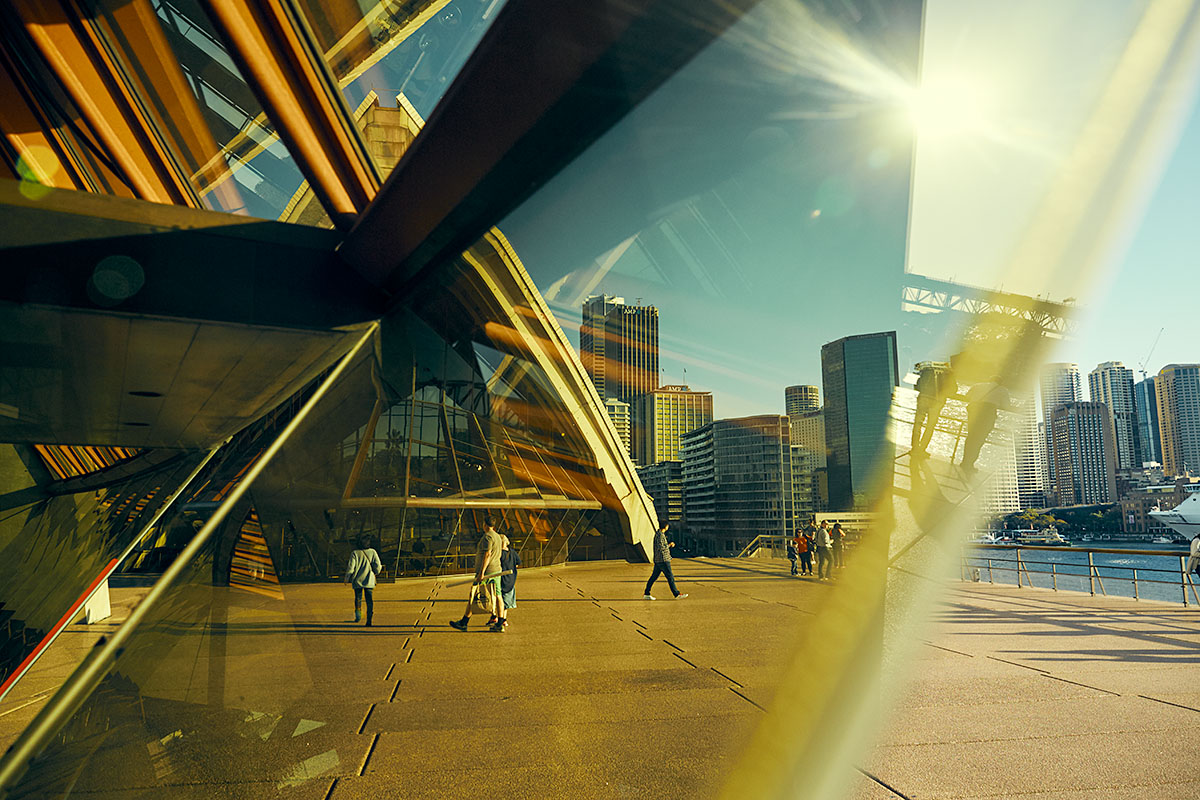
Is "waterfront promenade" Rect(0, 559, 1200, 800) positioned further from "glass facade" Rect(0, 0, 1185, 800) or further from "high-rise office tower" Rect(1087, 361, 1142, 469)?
"high-rise office tower" Rect(1087, 361, 1142, 469)

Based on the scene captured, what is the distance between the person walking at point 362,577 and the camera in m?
7.70

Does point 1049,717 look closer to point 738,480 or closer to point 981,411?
point 981,411

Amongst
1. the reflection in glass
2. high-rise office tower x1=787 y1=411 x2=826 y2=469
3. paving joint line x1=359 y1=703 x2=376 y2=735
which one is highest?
the reflection in glass

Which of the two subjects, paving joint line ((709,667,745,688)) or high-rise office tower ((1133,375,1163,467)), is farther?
high-rise office tower ((1133,375,1163,467))

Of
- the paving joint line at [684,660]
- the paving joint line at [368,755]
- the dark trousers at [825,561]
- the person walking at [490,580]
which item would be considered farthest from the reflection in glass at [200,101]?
the dark trousers at [825,561]

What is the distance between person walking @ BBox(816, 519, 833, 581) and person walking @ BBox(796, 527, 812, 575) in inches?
16.0

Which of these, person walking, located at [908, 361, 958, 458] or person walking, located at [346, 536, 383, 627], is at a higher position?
person walking, located at [908, 361, 958, 458]

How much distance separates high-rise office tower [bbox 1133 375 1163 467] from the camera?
17.9 metres

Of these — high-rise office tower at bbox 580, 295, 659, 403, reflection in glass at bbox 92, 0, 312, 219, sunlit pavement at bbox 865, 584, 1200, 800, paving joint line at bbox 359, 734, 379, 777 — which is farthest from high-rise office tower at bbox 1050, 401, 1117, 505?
reflection in glass at bbox 92, 0, 312, 219

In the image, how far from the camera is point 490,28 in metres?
1.26

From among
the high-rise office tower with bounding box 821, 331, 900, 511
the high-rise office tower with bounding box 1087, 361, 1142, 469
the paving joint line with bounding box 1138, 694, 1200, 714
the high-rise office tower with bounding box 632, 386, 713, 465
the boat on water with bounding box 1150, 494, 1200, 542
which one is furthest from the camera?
the boat on water with bounding box 1150, 494, 1200, 542

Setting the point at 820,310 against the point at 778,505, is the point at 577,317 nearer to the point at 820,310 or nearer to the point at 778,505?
the point at 820,310

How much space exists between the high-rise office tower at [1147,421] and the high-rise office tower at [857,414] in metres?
18.6

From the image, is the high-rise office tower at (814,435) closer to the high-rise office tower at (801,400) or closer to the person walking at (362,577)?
the high-rise office tower at (801,400)
